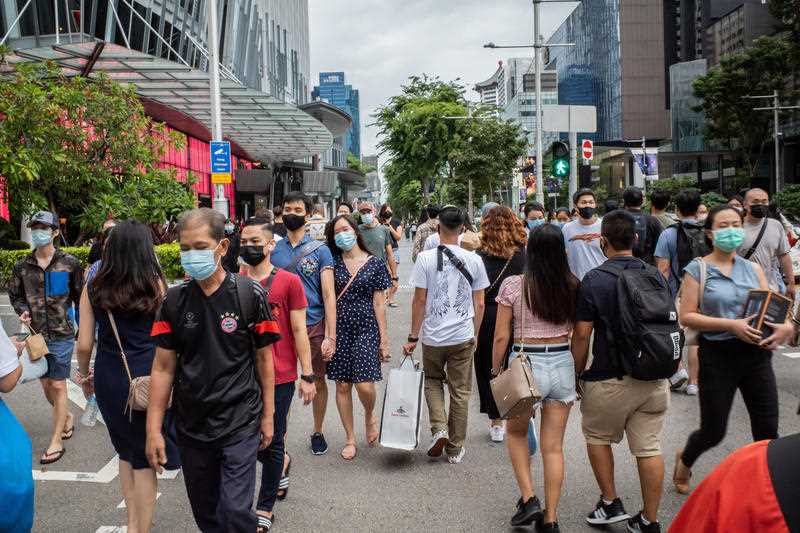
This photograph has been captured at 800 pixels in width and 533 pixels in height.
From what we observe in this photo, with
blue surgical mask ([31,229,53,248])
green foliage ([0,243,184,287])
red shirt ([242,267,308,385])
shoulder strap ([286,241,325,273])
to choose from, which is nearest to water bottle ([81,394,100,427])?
blue surgical mask ([31,229,53,248])

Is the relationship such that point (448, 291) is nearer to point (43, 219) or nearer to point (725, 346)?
point (725, 346)

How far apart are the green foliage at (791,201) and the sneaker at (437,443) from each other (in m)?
31.7

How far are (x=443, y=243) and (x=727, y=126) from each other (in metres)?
48.6

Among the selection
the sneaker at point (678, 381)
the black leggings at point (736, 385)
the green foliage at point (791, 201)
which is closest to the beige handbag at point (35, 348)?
the black leggings at point (736, 385)

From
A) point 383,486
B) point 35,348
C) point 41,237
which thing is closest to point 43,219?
point 41,237

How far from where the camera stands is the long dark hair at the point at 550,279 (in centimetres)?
409

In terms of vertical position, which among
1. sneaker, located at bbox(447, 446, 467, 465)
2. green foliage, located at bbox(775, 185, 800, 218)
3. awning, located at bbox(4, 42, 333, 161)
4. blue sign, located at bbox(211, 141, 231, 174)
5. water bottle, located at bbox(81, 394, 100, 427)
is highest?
awning, located at bbox(4, 42, 333, 161)

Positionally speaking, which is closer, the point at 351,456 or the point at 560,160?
the point at 351,456

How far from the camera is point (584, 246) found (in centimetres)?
746

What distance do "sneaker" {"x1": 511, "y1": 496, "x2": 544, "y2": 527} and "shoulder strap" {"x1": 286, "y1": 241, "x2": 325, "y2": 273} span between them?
92.6 inches

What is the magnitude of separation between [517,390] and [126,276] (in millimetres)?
2176

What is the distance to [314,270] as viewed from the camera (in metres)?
5.35

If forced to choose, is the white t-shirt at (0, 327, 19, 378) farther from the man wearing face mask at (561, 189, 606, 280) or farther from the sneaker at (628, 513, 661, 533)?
the man wearing face mask at (561, 189, 606, 280)

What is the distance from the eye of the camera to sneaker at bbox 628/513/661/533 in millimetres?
3932
